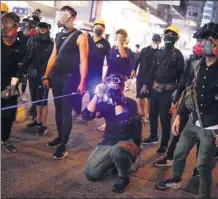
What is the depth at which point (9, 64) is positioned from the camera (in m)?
4.23

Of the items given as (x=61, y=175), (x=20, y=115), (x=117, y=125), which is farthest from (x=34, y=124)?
(x=117, y=125)

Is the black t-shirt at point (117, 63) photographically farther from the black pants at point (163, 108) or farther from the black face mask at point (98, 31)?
the black pants at point (163, 108)

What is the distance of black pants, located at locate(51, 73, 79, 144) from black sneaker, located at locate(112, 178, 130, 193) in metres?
1.16

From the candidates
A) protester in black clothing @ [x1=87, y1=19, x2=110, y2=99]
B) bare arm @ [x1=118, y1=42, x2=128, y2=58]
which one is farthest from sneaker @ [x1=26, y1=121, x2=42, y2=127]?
bare arm @ [x1=118, y1=42, x2=128, y2=58]

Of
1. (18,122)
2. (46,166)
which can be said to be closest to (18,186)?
(46,166)

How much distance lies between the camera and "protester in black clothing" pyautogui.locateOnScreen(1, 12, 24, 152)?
4.08 m

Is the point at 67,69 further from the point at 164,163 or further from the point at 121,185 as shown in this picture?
the point at 164,163

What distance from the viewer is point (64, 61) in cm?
446

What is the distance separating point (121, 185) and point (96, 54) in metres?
3.40

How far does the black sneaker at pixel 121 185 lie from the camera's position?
3543 mm

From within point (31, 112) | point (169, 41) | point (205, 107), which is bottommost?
point (31, 112)

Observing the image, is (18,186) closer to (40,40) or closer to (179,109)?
(179,109)

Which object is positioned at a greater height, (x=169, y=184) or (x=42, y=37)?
(x=42, y=37)

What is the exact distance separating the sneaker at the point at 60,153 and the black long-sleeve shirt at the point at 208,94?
202 cm
